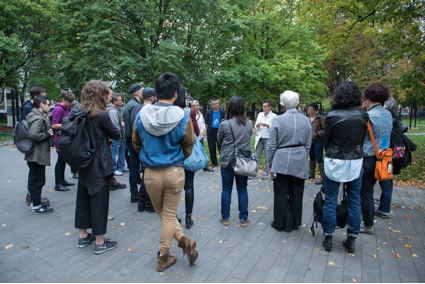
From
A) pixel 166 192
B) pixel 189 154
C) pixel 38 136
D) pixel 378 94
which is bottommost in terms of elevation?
pixel 166 192

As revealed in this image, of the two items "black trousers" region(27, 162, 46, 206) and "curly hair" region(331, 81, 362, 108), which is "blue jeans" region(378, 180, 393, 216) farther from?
"black trousers" region(27, 162, 46, 206)

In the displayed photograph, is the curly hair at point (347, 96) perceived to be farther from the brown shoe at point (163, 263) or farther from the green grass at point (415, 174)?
the green grass at point (415, 174)

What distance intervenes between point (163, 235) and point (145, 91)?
2.39 m

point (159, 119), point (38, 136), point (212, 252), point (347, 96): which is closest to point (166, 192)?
point (159, 119)

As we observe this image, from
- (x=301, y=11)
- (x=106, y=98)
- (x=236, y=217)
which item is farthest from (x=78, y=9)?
(x=236, y=217)

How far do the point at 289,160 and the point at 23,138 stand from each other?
4320 millimetres

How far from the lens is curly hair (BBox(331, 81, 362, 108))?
10.6 ft

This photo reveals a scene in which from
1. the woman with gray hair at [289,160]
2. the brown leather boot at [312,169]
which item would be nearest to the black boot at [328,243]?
the woman with gray hair at [289,160]

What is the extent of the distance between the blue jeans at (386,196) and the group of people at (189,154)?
0.02m

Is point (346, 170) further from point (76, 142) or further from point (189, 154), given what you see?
point (76, 142)

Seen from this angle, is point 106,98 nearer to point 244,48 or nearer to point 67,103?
point 67,103

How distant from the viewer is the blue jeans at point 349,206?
3371 mm

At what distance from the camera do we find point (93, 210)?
330 centimetres

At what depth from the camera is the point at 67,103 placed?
17.4ft
